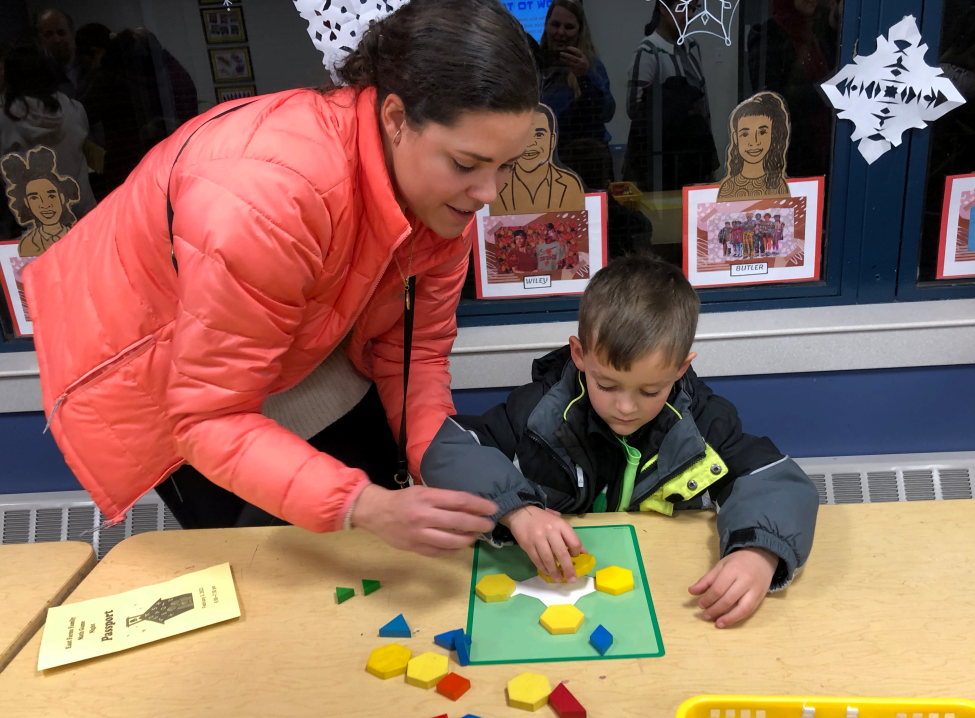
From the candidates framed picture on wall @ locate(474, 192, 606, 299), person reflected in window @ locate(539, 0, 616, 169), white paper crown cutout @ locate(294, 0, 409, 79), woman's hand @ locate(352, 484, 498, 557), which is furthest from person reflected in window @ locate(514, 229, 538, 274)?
woman's hand @ locate(352, 484, 498, 557)

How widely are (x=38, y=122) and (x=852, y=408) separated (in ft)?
7.22

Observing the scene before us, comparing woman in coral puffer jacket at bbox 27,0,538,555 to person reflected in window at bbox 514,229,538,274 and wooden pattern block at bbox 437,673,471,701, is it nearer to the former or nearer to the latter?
wooden pattern block at bbox 437,673,471,701

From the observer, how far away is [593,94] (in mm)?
1792

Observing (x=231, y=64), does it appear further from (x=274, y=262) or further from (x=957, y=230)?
(x=957, y=230)

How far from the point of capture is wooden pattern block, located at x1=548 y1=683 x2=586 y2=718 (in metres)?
0.77

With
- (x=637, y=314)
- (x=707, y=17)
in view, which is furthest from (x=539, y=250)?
(x=637, y=314)

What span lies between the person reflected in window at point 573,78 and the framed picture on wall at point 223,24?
0.72m

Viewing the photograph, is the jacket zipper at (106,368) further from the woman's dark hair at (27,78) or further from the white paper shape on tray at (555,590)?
the woman's dark hair at (27,78)

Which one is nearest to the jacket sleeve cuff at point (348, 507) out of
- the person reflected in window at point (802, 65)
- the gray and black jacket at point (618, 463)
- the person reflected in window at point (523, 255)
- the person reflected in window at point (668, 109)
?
the gray and black jacket at point (618, 463)

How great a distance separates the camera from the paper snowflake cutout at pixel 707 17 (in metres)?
1.72

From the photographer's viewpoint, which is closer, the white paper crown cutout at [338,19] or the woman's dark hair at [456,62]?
the woman's dark hair at [456,62]

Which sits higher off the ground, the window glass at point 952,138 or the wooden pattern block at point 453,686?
the window glass at point 952,138

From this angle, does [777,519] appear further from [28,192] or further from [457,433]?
[28,192]

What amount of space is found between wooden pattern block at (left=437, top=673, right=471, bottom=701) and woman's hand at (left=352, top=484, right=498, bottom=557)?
17cm
